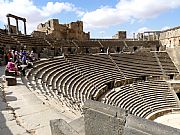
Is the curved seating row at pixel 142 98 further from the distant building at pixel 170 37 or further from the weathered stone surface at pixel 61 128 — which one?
the distant building at pixel 170 37

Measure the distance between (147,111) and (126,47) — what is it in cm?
1722

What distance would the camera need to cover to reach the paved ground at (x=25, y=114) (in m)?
4.16

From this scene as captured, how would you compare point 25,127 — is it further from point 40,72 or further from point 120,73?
point 120,73

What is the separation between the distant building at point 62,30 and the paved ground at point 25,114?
20.6m

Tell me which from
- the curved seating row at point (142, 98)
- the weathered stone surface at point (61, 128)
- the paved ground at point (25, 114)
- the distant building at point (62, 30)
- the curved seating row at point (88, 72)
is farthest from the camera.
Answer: the distant building at point (62, 30)

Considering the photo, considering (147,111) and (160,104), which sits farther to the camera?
(160,104)

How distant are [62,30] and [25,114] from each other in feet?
87.7

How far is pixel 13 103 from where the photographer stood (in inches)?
233

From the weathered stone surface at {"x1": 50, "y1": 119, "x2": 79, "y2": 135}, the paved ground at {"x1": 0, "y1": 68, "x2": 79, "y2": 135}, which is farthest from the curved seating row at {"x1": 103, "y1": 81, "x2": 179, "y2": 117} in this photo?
the weathered stone surface at {"x1": 50, "y1": 119, "x2": 79, "y2": 135}

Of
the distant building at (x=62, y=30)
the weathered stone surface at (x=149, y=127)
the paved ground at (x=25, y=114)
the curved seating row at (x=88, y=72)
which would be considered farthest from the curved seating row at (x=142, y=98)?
the distant building at (x=62, y=30)

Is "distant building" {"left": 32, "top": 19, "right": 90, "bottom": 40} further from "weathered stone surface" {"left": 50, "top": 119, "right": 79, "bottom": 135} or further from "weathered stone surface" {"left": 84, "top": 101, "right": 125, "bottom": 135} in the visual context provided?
"weathered stone surface" {"left": 84, "top": 101, "right": 125, "bottom": 135}

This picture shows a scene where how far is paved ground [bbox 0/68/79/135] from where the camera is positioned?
13.7ft

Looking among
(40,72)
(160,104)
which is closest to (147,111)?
(160,104)

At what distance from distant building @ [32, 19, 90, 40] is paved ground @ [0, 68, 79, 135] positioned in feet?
67.5
